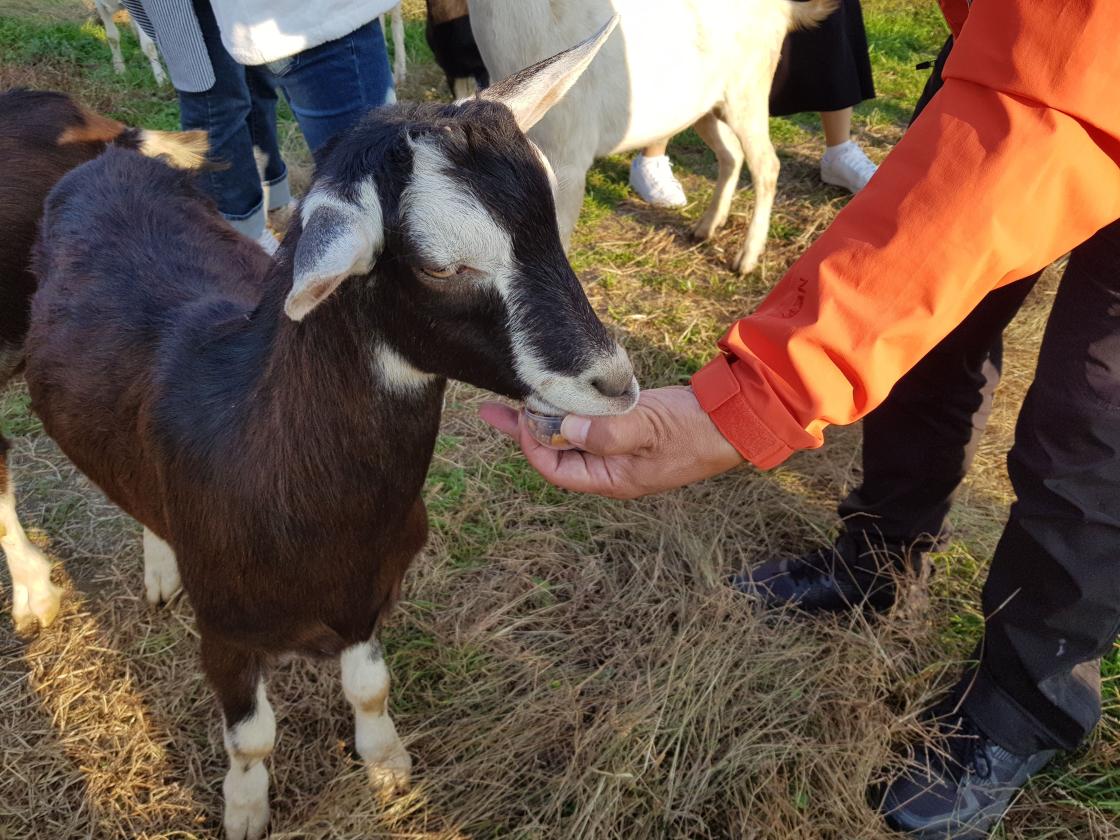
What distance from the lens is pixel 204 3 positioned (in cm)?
321

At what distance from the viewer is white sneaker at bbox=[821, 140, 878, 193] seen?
502cm

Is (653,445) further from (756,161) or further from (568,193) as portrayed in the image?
(756,161)

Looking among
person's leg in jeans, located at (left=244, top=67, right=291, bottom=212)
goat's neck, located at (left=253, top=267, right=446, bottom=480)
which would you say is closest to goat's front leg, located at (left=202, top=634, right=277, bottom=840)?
goat's neck, located at (left=253, top=267, right=446, bottom=480)

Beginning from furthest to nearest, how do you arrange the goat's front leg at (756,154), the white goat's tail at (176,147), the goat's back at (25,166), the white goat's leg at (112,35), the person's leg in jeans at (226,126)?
the white goat's leg at (112,35) < the goat's front leg at (756,154) < the person's leg in jeans at (226,126) < the white goat's tail at (176,147) < the goat's back at (25,166)

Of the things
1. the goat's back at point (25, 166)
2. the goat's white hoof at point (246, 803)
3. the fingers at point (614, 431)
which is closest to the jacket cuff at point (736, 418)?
the fingers at point (614, 431)

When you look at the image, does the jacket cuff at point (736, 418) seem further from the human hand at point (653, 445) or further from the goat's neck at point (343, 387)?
the goat's neck at point (343, 387)

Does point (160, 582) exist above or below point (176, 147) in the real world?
below

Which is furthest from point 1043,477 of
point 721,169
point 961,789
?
point 721,169

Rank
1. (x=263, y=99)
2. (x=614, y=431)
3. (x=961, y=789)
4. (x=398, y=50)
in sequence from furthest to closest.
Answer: (x=398, y=50) < (x=263, y=99) < (x=961, y=789) < (x=614, y=431)

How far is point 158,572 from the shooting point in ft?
8.67

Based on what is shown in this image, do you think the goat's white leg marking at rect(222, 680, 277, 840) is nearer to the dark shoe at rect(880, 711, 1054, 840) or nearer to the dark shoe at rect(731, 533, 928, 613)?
the dark shoe at rect(731, 533, 928, 613)

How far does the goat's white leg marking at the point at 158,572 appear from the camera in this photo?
8.65 ft

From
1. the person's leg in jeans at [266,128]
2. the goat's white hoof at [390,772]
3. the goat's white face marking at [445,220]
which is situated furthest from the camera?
the person's leg in jeans at [266,128]

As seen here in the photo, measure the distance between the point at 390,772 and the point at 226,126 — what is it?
2.63 meters
